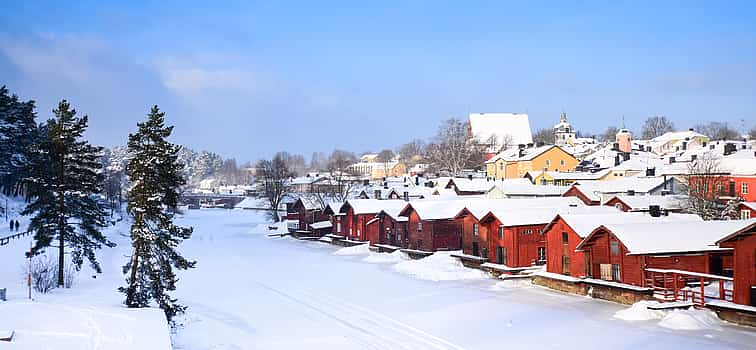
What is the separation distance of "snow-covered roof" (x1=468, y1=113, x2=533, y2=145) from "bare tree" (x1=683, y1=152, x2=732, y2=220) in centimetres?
6335

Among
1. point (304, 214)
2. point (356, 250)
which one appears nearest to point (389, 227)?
point (356, 250)

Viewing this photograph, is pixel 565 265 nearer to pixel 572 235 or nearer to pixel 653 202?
pixel 572 235

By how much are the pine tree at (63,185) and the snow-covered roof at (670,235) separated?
25.5m

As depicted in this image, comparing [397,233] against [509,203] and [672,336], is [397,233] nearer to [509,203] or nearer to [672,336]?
[509,203]

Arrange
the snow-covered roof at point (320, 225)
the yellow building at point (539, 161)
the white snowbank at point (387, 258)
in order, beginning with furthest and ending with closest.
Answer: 1. the yellow building at point (539, 161)
2. the snow-covered roof at point (320, 225)
3. the white snowbank at point (387, 258)

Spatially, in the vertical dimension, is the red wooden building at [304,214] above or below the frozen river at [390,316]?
above

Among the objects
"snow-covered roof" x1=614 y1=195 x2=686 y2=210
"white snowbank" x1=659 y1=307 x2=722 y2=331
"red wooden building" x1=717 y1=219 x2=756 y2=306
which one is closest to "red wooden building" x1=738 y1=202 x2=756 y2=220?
"snow-covered roof" x1=614 y1=195 x2=686 y2=210

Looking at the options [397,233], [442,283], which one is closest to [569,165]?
[397,233]

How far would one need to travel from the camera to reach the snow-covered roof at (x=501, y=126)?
A: 12043 centimetres

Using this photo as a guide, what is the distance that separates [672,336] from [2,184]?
66044 millimetres

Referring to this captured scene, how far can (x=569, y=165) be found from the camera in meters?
84.1

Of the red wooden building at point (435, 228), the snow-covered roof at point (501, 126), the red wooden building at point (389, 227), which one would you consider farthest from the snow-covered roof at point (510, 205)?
the snow-covered roof at point (501, 126)

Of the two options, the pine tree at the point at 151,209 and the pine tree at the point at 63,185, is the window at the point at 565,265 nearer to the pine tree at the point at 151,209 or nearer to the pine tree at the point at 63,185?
the pine tree at the point at 151,209

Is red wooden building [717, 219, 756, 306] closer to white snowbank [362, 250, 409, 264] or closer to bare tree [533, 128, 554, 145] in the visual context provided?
white snowbank [362, 250, 409, 264]
